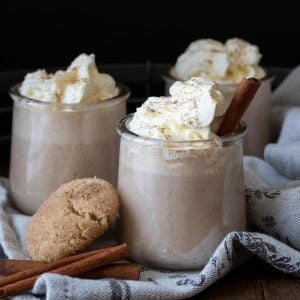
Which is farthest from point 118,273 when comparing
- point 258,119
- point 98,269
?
point 258,119

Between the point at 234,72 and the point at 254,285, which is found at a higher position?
the point at 234,72

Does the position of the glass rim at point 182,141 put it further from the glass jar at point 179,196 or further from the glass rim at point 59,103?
the glass rim at point 59,103

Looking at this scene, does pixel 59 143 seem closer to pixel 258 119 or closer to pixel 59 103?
pixel 59 103

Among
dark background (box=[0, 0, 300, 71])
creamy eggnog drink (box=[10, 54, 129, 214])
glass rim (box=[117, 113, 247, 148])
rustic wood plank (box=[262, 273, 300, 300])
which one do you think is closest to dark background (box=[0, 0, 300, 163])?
dark background (box=[0, 0, 300, 71])

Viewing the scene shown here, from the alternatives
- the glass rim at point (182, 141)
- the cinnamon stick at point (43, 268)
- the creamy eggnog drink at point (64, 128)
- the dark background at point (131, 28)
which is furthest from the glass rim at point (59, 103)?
the dark background at point (131, 28)

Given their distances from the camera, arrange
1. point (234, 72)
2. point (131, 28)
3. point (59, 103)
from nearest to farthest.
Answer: point (59, 103) → point (234, 72) → point (131, 28)
